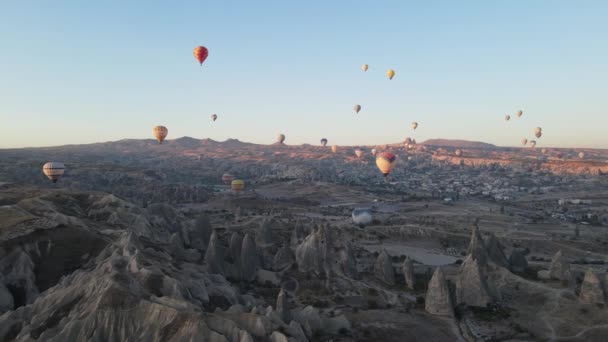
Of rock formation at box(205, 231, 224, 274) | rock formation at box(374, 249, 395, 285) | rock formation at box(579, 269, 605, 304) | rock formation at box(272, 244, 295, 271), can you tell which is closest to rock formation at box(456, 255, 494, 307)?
rock formation at box(579, 269, 605, 304)

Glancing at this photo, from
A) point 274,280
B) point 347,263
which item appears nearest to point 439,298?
point 347,263

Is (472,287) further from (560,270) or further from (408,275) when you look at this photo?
(560,270)

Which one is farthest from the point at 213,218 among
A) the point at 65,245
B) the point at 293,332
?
the point at 293,332

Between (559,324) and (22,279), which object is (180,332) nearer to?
(22,279)

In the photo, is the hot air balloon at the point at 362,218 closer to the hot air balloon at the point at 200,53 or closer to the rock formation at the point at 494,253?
the rock formation at the point at 494,253

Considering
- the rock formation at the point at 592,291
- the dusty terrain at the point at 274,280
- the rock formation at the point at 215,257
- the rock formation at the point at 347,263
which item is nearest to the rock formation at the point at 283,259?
the dusty terrain at the point at 274,280

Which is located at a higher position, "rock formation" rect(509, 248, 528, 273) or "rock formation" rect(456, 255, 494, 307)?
"rock formation" rect(456, 255, 494, 307)

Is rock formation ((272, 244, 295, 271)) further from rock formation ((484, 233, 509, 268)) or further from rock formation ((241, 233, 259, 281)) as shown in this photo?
rock formation ((484, 233, 509, 268))
